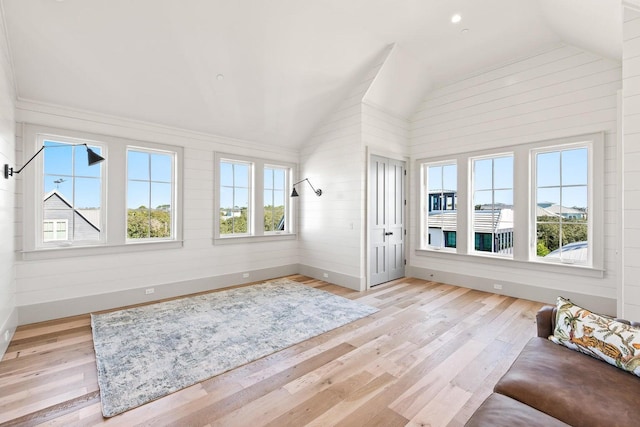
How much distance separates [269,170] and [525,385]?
16.8ft

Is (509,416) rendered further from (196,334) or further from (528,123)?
(528,123)

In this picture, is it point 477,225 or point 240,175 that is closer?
point 477,225

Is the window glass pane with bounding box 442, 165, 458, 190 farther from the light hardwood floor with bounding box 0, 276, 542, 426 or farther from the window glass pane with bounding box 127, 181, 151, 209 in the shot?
the window glass pane with bounding box 127, 181, 151, 209

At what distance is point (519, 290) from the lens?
14.7 ft

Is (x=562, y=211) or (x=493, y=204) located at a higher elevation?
(x=493, y=204)

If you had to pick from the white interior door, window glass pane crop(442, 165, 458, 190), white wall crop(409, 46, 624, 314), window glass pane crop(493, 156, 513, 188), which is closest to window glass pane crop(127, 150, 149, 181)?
the white interior door

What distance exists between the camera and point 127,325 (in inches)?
134

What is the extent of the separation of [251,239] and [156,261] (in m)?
1.59

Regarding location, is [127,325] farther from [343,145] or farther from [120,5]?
[343,145]

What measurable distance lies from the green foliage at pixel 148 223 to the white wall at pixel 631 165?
5.53m

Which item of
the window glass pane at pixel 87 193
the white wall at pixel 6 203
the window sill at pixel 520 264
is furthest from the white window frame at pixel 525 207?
the white wall at pixel 6 203

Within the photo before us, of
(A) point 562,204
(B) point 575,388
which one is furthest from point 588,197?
(B) point 575,388

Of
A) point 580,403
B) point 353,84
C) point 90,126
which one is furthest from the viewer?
point 353,84

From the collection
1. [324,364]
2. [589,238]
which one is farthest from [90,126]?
[589,238]
